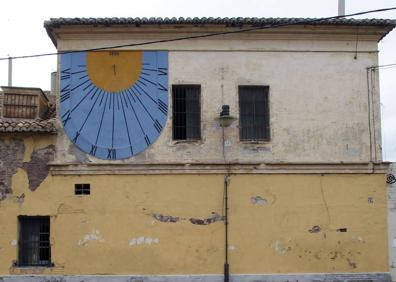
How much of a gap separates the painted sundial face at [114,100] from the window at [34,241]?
7.08 feet

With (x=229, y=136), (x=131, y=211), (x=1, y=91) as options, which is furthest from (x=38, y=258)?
(x=229, y=136)

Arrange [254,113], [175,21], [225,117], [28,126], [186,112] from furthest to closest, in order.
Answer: [254,113] → [186,112] → [175,21] → [225,117] → [28,126]

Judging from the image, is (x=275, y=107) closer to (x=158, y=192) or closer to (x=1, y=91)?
(x=158, y=192)

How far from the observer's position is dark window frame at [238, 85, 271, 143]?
15773 millimetres

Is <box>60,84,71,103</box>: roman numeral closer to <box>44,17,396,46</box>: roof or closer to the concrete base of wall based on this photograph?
<box>44,17,396,46</box>: roof

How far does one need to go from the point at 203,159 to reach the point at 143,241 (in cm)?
253

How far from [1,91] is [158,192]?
16.7 ft

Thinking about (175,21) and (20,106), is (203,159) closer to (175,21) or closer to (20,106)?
(175,21)

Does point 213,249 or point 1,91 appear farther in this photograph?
point 1,91

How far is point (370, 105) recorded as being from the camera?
16.0 meters

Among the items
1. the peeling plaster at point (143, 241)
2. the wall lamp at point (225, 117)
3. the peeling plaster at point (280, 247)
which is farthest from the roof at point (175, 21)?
the peeling plaster at point (280, 247)

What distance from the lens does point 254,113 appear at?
626 inches

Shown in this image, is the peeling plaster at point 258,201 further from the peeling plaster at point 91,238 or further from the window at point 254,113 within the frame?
the peeling plaster at point 91,238

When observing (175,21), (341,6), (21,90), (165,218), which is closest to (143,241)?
(165,218)
